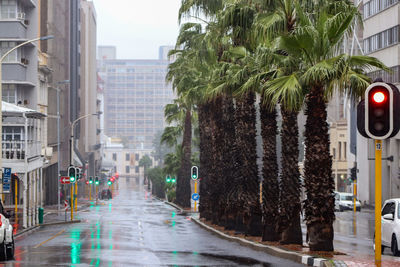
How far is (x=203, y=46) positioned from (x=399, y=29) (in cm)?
3120

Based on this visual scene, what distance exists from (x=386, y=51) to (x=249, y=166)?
4045 centimetres

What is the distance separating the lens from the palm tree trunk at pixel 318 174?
71.6 feet

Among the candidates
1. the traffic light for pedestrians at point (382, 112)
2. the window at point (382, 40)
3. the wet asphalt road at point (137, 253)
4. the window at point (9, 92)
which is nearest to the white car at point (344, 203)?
the window at point (382, 40)

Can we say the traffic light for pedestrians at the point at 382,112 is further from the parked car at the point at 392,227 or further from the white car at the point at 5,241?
the white car at the point at 5,241

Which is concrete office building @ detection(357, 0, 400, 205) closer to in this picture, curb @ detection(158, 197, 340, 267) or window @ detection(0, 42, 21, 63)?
window @ detection(0, 42, 21, 63)

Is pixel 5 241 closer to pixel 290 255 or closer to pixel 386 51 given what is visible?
pixel 290 255

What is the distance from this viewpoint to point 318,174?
21859 mm

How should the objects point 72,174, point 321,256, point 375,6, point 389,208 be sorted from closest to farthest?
point 321,256, point 389,208, point 72,174, point 375,6

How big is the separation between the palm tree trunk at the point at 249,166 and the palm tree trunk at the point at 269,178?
366 cm

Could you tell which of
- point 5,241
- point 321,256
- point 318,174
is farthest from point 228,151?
point 321,256

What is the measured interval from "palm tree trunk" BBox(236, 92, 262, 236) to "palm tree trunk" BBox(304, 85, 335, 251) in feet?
31.9

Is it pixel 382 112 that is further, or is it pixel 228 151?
pixel 228 151

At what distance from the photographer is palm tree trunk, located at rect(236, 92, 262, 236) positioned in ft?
104

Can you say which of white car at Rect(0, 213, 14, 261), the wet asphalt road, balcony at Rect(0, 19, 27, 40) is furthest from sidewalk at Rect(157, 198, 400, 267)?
balcony at Rect(0, 19, 27, 40)
